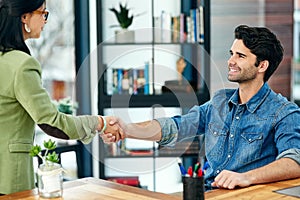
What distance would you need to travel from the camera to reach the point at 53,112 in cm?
241

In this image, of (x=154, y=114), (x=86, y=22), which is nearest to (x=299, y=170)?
(x=154, y=114)

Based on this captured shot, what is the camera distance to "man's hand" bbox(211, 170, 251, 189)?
2.48 meters

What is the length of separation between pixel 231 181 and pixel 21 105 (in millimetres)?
879

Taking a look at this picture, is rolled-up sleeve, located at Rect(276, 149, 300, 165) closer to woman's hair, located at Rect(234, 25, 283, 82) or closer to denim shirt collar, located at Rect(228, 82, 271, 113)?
denim shirt collar, located at Rect(228, 82, 271, 113)

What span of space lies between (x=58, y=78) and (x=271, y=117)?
2612 mm

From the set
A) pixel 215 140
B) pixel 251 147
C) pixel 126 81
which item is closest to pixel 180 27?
pixel 126 81

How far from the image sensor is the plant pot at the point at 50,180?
225cm

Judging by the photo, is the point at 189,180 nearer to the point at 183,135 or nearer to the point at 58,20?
the point at 183,135

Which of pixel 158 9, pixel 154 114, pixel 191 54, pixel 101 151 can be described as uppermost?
pixel 158 9

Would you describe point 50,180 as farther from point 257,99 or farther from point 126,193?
point 257,99

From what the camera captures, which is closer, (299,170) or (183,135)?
(299,170)

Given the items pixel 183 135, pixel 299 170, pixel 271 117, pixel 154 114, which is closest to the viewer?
pixel 299 170

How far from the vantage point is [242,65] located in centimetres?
296

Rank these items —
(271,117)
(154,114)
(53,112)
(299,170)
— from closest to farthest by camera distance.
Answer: (53,112)
(299,170)
(271,117)
(154,114)
